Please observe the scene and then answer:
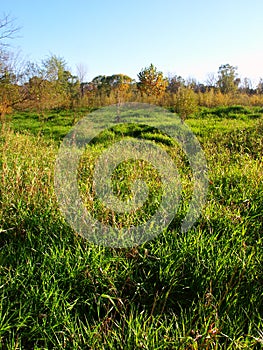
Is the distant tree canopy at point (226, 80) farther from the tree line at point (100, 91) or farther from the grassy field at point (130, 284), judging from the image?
the grassy field at point (130, 284)

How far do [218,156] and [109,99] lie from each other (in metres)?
15.1

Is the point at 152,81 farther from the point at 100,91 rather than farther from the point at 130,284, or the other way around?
the point at 130,284

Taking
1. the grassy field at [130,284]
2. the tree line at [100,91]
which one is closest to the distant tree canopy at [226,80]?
the tree line at [100,91]

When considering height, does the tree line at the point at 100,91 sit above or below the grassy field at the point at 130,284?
above

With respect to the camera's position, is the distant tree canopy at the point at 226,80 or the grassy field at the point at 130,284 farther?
the distant tree canopy at the point at 226,80

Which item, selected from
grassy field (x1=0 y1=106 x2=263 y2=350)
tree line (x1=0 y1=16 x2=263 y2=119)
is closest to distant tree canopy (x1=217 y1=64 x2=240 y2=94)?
tree line (x1=0 y1=16 x2=263 y2=119)

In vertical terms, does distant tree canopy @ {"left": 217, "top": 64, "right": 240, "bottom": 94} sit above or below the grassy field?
above

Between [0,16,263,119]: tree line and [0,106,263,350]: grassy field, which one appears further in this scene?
[0,16,263,119]: tree line

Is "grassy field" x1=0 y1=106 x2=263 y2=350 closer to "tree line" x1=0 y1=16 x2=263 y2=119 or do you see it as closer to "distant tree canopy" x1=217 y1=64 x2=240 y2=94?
"tree line" x1=0 y1=16 x2=263 y2=119

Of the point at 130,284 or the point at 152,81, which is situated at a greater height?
the point at 152,81

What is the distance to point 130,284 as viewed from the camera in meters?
2.25

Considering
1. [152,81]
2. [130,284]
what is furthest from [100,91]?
[130,284]

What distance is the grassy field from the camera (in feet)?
5.99

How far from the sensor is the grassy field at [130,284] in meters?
1.83
